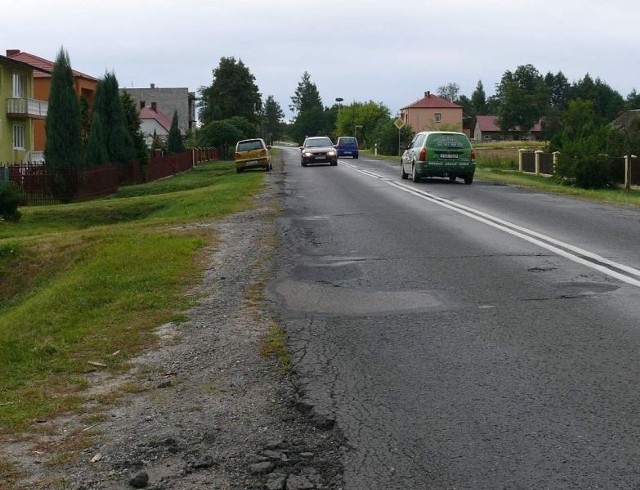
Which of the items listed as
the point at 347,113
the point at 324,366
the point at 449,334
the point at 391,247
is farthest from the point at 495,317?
the point at 347,113

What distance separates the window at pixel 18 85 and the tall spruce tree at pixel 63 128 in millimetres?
15296

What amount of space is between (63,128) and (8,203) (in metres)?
9.13

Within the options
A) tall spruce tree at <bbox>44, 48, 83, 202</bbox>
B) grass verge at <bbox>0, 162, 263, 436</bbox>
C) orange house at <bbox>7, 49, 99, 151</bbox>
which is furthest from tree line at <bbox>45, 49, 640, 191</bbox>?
grass verge at <bbox>0, 162, 263, 436</bbox>

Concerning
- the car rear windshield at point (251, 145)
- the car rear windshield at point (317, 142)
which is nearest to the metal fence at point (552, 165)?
the car rear windshield at point (317, 142)

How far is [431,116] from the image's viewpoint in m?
124

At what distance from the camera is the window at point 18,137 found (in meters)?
48.0

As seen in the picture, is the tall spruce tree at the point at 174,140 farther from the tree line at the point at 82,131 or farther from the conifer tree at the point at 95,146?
the conifer tree at the point at 95,146

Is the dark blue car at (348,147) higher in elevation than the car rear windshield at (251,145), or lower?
higher

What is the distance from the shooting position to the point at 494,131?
153m

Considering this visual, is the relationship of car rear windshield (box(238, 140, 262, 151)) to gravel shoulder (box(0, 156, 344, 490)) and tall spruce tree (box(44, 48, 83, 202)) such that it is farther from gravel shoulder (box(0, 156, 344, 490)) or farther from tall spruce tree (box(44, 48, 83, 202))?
gravel shoulder (box(0, 156, 344, 490))

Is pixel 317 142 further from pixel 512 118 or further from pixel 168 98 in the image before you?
pixel 512 118

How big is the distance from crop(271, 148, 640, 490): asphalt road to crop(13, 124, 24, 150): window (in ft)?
122

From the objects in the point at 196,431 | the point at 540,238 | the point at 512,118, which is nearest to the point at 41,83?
the point at 540,238

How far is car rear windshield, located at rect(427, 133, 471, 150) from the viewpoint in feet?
92.7
